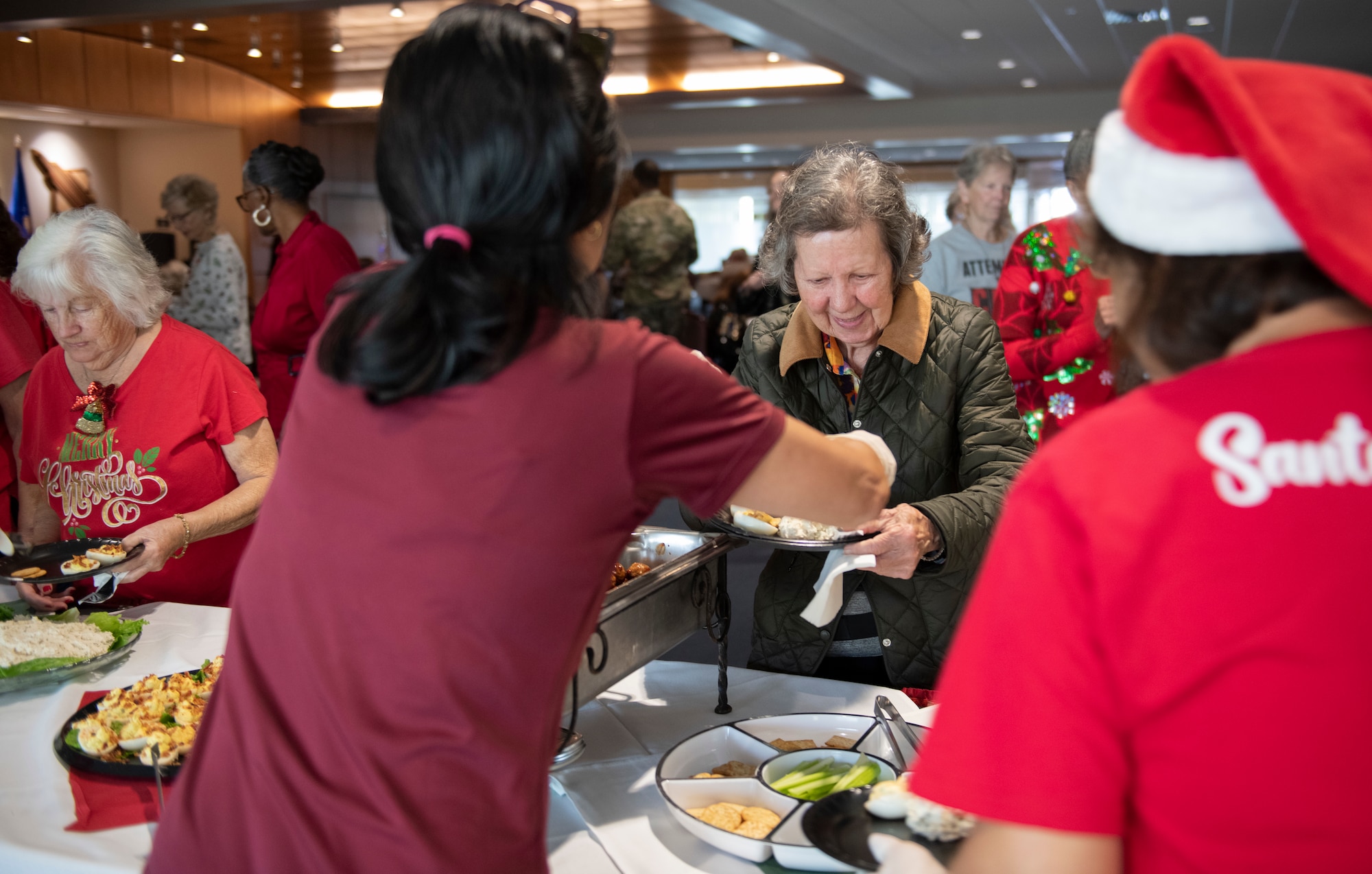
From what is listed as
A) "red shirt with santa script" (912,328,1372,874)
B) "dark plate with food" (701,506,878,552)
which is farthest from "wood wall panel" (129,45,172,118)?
"red shirt with santa script" (912,328,1372,874)

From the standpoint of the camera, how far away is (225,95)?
27.9ft

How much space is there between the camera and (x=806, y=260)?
160 centimetres

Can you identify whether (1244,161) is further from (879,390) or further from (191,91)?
(191,91)

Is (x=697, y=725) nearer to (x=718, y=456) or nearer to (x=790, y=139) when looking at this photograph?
(x=718, y=456)

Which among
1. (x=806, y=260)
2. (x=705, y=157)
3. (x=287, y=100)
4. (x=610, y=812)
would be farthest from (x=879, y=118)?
(x=610, y=812)

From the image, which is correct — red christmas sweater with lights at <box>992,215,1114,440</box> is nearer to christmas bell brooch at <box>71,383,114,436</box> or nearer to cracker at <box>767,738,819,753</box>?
cracker at <box>767,738,819,753</box>

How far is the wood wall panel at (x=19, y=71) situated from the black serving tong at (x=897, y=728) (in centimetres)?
733

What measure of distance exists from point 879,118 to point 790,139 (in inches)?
34.4

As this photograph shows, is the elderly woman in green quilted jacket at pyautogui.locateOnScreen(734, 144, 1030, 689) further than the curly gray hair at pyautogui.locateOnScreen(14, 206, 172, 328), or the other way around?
the curly gray hair at pyautogui.locateOnScreen(14, 206, 172, 328)

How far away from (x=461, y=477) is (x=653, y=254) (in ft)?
16.7

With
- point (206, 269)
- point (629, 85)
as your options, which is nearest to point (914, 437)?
point (206, 269)

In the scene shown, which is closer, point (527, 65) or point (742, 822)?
point (527, 65)

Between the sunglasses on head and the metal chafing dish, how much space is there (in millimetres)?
623

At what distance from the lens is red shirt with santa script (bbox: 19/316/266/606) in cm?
193
